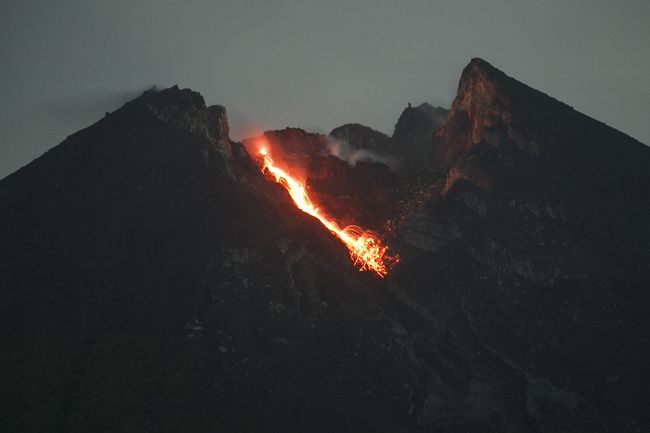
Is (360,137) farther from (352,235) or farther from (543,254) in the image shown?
(543,254)

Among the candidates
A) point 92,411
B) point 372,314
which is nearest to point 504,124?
point 372,314

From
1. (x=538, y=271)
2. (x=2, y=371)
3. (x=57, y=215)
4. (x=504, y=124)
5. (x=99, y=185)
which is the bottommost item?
(x=2, y=371)

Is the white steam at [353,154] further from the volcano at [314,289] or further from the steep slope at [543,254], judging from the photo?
the volcano at [314,289]

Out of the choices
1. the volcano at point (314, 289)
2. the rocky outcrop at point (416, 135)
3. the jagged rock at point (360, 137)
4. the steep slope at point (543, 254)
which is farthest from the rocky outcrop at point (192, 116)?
the jagged rock at point (360, 137)

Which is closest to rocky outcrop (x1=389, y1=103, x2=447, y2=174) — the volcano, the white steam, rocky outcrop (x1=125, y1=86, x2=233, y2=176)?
the white steam

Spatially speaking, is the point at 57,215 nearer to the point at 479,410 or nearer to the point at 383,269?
the point at 383,269

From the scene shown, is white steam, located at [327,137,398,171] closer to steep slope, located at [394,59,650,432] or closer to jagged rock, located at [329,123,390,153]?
jagged rock, located at [329,123,390,153]
